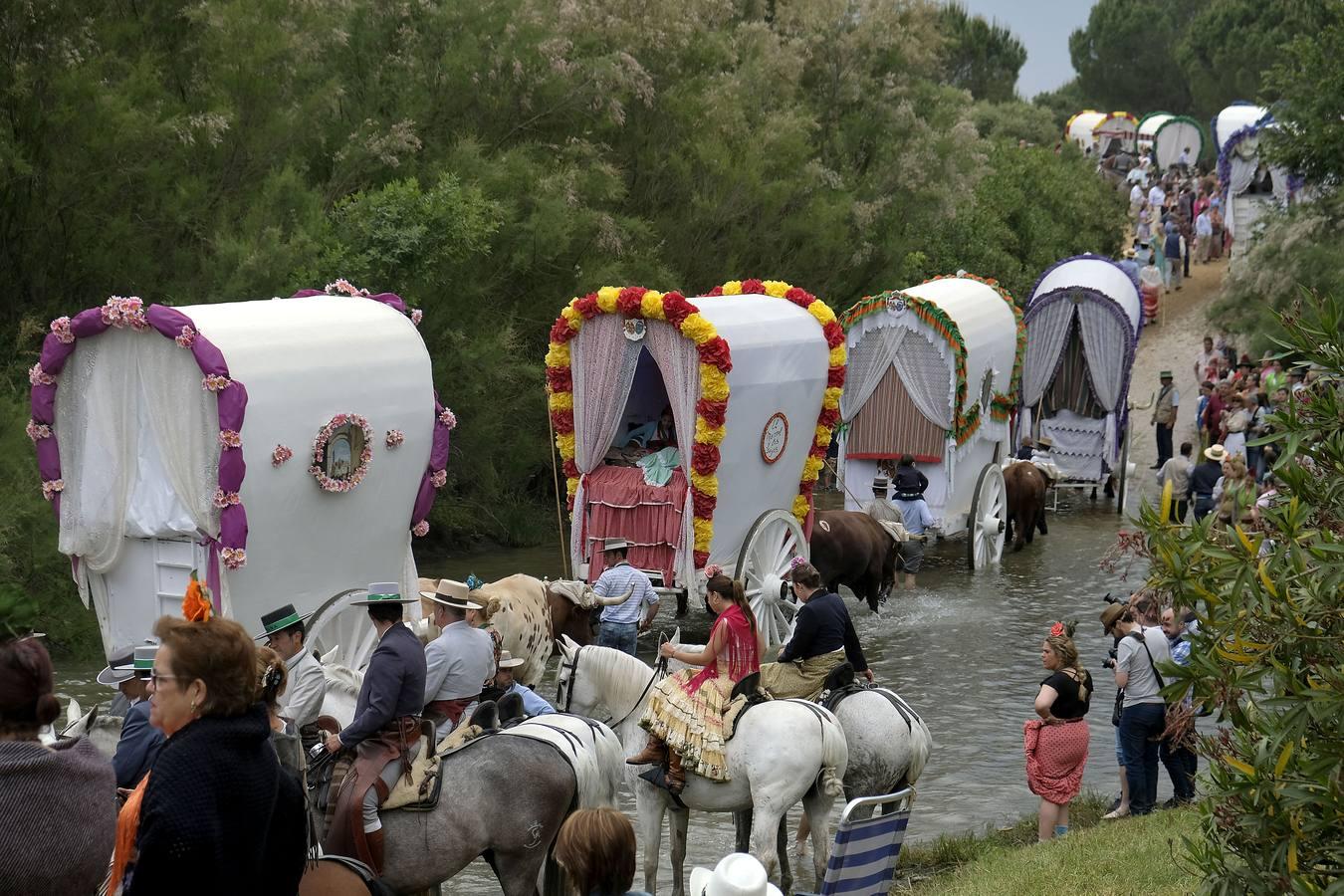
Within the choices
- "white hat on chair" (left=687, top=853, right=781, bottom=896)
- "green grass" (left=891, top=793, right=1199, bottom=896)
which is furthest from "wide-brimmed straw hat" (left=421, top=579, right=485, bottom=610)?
"white hat on chair" (left=687, top=853, right=781, bottom=896)

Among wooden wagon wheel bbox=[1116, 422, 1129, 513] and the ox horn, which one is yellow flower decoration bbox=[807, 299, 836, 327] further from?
wooden wagon wheel bbox=[1116, 422, 1129, 513]

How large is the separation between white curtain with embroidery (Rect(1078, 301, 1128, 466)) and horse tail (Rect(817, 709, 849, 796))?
15.8 m

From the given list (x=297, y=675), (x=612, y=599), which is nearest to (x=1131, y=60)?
(x=612, y=599)

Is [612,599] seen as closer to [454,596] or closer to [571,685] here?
[571,685]

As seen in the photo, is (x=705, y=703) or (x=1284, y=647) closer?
(x=1284, y=647)

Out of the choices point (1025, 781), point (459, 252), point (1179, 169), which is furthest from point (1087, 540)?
point (1179, 169)

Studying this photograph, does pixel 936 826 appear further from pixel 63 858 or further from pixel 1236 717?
pixel 63 858

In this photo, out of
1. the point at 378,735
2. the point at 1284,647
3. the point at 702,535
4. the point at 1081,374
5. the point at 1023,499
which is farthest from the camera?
the point at 1081,374

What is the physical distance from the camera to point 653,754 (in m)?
8.67

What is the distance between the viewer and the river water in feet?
36.1

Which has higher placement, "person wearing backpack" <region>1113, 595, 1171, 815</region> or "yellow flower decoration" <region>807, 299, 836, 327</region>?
"yellow flower decoration" <region>807, 299, 836, 327</region>

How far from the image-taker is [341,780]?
738 cm

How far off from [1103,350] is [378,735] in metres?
17.9

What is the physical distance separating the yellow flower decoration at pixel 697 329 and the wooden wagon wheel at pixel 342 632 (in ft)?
12.4
